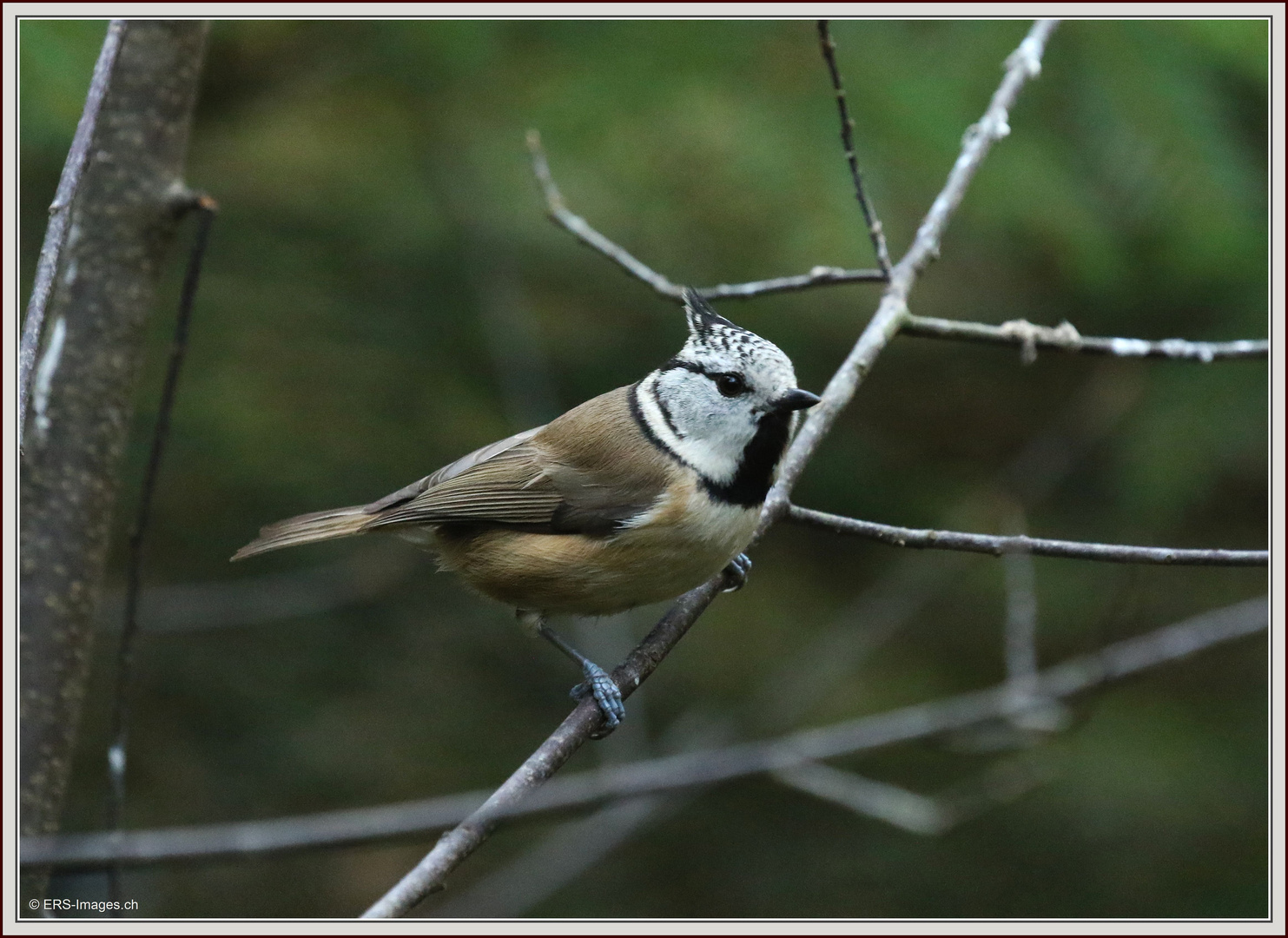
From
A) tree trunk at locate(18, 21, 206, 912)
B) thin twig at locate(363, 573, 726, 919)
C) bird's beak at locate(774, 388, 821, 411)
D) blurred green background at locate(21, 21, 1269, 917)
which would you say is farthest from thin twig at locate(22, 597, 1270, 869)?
bird's beak at locate(774, 388, 821, 411)

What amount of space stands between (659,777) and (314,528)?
57.2 inches

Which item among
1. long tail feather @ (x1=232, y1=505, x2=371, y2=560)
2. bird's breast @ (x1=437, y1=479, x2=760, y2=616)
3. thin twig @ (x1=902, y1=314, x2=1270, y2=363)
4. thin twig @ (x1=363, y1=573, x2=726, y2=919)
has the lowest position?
thin twig @ (x1=363, y1=573, x2=726, y2=919)

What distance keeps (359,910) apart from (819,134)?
11.8ft

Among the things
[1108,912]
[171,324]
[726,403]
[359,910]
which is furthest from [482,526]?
[1108,912]

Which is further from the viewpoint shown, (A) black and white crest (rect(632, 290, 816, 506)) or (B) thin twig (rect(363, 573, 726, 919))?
(A) black and white crest (rect(632, 290, 816, 506))

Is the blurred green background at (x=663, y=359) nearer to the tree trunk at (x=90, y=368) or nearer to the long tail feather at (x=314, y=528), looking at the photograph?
the tree trunk at (x=90, y=368)

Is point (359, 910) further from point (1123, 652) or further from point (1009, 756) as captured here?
point (1123, 652)

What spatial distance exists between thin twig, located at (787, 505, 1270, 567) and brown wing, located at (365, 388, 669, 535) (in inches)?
27.6

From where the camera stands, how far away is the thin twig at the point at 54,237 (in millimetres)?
1570

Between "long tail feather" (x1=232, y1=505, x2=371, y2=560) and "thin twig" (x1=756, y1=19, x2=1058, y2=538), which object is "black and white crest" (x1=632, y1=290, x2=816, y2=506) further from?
"long tail feather" (x1=232, y1=505, x2=371, y2=560)

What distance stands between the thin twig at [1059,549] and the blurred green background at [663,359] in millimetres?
774

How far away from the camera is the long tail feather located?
10.7 ft
